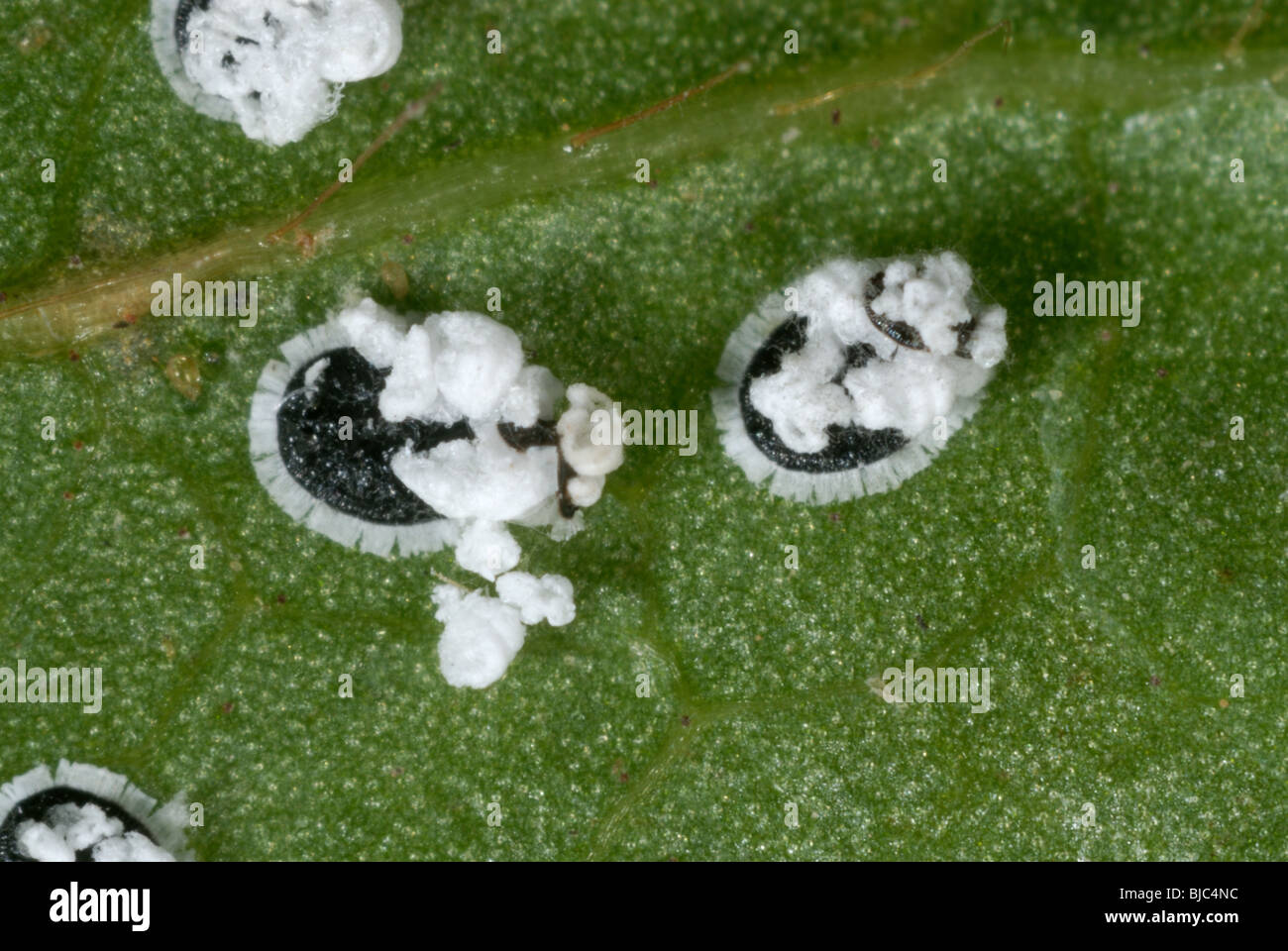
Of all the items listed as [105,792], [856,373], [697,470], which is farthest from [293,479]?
[856,373]

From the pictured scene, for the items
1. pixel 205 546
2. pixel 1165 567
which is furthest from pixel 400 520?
pixel 1165 567

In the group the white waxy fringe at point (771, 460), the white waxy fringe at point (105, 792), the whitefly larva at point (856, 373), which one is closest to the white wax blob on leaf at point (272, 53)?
the white waxy fringe at point (771, 460)

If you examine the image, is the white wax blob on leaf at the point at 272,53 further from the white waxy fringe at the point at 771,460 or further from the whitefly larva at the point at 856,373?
the whitefly larva at the point at 856,373

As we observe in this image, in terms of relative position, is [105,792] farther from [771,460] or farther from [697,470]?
[771,460]

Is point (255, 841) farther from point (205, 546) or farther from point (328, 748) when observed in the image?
point (205, 546)

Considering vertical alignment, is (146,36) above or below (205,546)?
above

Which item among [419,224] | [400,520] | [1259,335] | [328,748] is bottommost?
[328,748]
